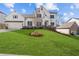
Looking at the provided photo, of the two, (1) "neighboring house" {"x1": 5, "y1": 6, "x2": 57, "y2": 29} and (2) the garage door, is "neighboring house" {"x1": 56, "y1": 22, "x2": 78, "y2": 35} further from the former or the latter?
(2) the garage door

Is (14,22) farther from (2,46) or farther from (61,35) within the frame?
(61,35)

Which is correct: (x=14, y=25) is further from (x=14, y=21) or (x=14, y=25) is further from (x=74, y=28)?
(x=74, y=28)

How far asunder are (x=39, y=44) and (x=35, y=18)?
24 cm

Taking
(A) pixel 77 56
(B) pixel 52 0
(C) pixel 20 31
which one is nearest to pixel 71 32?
(A) pixel 77 56

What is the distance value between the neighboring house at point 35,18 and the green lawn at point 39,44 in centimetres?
5

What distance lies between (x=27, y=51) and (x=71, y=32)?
43 cm

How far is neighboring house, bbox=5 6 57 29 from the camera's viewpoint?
1.80m

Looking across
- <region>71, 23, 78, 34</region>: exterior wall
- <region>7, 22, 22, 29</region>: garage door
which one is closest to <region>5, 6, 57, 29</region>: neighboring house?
<region>7, 22, 22, 29</region>: garage door

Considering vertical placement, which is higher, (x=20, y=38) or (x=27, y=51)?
(x=20, y=38)

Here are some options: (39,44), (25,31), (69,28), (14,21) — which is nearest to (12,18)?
(14,21)

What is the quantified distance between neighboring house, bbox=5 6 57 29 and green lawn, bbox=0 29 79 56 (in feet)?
0.18

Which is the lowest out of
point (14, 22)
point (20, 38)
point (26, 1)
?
point (20, 38)

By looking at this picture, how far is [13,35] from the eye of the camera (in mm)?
1795

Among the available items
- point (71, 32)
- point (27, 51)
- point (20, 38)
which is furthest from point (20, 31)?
point (71, 32)
